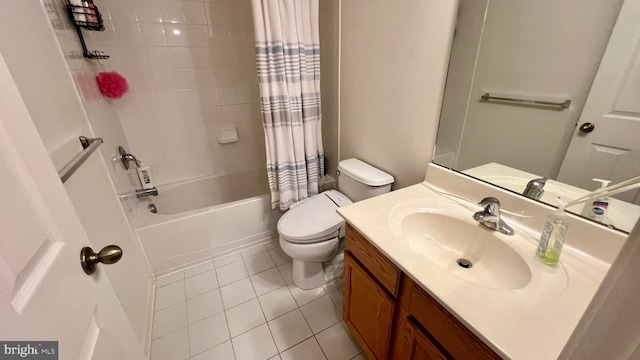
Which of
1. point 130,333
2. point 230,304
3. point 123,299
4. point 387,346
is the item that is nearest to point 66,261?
point 130,333

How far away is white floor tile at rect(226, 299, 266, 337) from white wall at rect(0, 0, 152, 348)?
0.43 m

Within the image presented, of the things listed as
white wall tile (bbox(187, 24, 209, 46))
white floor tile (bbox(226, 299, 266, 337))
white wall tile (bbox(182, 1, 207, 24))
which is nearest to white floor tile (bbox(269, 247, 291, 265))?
white floor tile (bbox(226, 299, 266, 337))

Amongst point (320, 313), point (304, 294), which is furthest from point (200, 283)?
point (320, 313)

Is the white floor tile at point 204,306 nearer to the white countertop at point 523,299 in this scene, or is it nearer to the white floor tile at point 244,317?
the white floor tile at point 244,317

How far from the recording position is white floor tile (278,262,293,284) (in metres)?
1.71

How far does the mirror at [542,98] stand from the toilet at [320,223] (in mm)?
497

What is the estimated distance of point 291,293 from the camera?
1.61 meters

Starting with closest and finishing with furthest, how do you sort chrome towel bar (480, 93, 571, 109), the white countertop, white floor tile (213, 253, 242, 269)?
1. the white countertop
2. chrome towel bar (480, 93, 571, 109)
3. white floor tile (213, 253, 242, 269)

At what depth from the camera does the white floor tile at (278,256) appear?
6.17 feet

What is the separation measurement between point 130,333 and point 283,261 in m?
1.19

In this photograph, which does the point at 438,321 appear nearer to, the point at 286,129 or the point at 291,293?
the point at 291,293

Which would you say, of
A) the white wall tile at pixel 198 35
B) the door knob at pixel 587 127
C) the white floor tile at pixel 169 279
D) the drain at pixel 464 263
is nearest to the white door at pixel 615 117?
the door knob at pixel 587 127

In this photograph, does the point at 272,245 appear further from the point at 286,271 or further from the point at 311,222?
the point at 311,222

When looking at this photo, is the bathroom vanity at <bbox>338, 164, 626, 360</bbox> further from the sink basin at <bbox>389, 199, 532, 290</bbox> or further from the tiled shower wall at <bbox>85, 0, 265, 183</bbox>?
the tiled shower wall at <bbox>85, 0, 265, 183</bbox>
